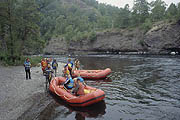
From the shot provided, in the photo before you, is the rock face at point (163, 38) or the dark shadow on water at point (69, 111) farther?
the rock face at point (163, 38)

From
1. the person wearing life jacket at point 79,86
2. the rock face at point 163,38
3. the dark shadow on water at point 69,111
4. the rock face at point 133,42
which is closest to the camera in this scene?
the dark shadow on water at point 69,111

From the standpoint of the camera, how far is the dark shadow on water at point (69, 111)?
7.29 m

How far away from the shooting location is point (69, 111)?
26.0 ft

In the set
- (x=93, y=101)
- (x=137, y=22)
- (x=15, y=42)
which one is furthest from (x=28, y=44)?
(x=137, y=22)

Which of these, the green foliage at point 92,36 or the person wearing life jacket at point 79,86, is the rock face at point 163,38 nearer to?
the green foliage at point 92,36

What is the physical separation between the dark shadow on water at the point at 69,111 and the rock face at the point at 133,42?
3440 centimetres

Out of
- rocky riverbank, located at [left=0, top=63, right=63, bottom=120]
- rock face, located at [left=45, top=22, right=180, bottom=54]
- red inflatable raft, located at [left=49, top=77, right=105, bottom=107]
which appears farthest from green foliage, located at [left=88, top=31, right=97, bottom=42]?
red inflatable raft, located at [left=49, top=77, right=105, bottom=107]

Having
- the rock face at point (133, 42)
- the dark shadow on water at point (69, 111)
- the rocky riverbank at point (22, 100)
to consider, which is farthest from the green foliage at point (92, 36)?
the dark shadow on water at point (69, 111)

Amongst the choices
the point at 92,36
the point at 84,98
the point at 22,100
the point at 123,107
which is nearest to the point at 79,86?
the point at 84,98

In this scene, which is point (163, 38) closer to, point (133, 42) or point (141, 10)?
point (133, 42)

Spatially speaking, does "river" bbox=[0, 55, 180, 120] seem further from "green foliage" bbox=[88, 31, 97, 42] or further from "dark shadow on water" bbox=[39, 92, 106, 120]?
"green foliage" bbox=[88, 31, 97, 42]

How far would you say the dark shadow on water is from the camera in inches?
287

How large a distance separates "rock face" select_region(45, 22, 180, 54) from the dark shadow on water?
113 ft

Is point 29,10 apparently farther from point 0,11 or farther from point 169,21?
point 169,21
